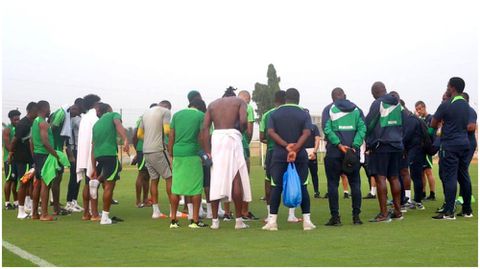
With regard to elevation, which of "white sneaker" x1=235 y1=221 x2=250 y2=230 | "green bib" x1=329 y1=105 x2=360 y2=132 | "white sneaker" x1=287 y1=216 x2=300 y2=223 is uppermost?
"green bib" x1=329 y1=105 x2=360 y2=132

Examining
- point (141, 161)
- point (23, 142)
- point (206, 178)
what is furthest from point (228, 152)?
point (23, 142)

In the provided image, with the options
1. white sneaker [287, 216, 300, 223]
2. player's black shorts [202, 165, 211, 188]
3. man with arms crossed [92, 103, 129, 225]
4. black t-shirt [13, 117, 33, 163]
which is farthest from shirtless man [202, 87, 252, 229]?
black t-shirt [13, 117, 33, 163]

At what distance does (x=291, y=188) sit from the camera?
10.7 meters

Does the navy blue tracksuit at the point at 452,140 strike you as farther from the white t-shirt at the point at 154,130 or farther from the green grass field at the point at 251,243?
the white t-shirt at the point at 154,130

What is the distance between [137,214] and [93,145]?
188 cm

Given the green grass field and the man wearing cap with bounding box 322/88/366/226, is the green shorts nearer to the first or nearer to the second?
the green grass field

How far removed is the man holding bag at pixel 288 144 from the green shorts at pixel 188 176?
3.96ft

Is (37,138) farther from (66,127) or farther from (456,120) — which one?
(456,120)

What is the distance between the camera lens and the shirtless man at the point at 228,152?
1120cm

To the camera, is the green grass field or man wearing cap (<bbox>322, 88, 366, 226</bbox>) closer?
the green grass field

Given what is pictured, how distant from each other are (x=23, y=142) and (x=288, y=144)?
592cm

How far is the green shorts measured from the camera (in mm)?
11562

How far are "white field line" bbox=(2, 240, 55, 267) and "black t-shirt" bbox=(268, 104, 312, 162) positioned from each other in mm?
3653

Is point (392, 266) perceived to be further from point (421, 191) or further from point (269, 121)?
point (421, 191)
